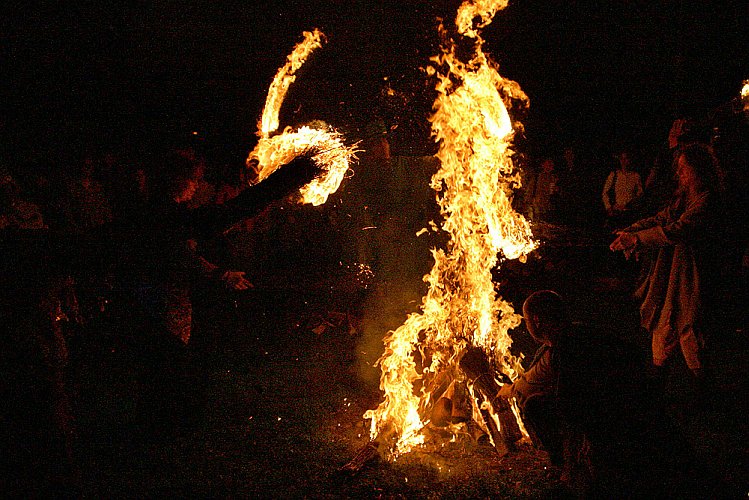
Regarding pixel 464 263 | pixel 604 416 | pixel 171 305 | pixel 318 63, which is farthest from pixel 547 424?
pixel 318 63

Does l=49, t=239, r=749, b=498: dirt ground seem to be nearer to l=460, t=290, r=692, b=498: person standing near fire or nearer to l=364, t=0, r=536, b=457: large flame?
l=460, t=290, r=692, b=498: person standing near fire

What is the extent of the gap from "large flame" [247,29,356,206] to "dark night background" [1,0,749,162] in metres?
4.55

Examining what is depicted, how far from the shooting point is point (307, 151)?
7.09 ft

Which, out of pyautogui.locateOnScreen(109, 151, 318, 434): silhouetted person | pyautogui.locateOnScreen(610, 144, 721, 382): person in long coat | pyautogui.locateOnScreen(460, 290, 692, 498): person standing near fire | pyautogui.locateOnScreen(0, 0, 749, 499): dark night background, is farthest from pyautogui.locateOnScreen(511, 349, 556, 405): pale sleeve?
pyautogui.locateOnScreen(109, 151, 318, 434): silhouetted person

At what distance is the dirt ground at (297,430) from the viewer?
161 inches

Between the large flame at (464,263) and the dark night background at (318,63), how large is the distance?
6.10m

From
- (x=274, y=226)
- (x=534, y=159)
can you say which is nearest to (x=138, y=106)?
(x=274, y=226)

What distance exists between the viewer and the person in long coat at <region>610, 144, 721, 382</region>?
16.3 feet

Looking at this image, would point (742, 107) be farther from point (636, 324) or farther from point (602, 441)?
point (602, 441)

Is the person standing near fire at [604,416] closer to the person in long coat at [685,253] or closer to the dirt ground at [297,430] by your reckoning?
the dirt ground at [297,430]

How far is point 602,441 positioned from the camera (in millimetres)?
3334

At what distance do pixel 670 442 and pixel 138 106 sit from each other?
12651 mm

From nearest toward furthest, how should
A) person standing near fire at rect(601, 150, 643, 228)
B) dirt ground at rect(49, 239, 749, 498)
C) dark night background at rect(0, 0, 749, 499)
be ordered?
1. dirt ground at rect(49, 239, 749, 498)
2. dark night background at rect(0, 0, 749, 499)
3. person standing near fire at rect(601, 150, 643, 228)

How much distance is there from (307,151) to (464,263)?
11.3 feet
